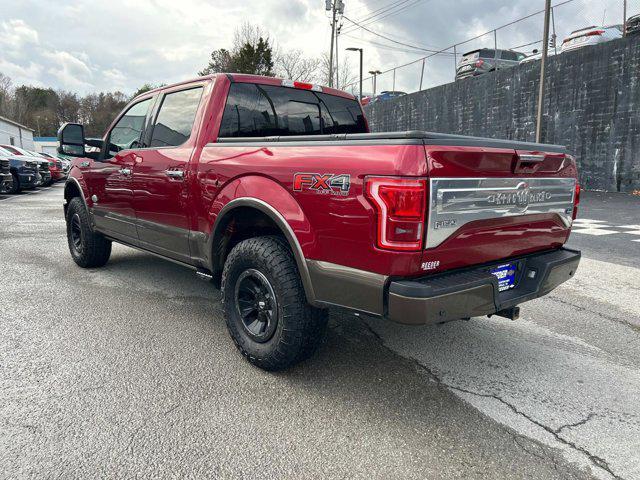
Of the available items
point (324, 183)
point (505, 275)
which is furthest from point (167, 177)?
point (505, 275)

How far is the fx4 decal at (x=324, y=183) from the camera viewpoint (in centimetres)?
237

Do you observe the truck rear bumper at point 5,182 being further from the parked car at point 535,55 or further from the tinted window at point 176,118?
the parked car at point 535,55

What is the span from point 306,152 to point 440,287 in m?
1.03

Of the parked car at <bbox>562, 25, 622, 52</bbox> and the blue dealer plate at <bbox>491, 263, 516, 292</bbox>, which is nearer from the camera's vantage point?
the blue dealer plate at <bbox>491, 263, 516, 292</bbox>

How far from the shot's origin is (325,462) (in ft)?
6.93

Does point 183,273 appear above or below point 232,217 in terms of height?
below

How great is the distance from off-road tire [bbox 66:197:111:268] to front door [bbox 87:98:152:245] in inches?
12.2

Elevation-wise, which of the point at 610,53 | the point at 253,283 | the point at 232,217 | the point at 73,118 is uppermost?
the point at 73,118

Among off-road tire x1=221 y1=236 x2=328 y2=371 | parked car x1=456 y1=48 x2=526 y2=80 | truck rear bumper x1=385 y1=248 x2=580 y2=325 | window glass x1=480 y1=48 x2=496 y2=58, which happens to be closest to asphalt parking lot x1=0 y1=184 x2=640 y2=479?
off-road tire x1=221 y1=236 x2=328 y2=371

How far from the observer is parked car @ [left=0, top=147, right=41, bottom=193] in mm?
15468

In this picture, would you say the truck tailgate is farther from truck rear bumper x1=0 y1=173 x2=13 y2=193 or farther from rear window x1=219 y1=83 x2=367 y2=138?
truck rear bumper x1=0 y1=173 x2=13 y2=193

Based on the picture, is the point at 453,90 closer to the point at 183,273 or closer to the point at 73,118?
the point at 183,273

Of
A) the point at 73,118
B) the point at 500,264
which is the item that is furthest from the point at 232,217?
the point at 73,118

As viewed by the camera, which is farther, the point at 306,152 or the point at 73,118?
the point at 73,118
